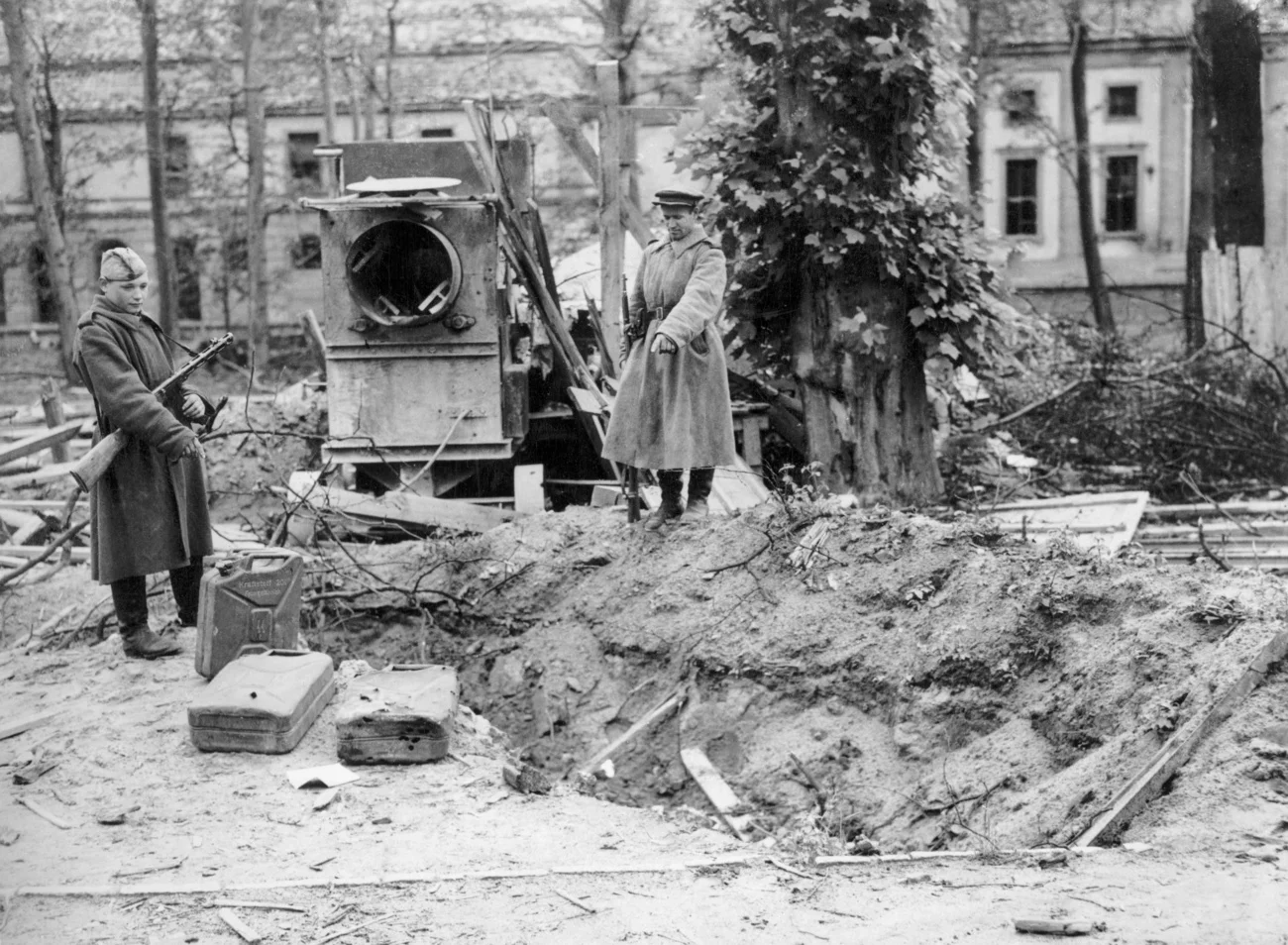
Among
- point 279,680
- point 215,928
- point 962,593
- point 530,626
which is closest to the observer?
point 215,928

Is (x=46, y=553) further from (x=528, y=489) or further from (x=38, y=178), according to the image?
(x=38, y=178)

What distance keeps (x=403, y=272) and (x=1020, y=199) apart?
2895 cm

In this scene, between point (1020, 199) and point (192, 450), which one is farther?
point (1020, 199)

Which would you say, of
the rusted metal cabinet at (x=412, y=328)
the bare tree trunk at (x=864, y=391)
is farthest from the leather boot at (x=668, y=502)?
the rusted metal cabinet at (x=412, y=328)

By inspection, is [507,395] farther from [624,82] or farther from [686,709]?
[624,82]

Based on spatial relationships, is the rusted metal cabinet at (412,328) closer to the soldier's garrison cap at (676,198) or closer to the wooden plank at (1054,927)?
the soldier's garrison cap at (676,198)

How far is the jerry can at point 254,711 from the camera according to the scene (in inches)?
252

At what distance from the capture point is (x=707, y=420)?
8844mm

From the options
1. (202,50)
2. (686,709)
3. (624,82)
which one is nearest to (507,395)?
(686,709)

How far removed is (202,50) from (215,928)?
31348mm

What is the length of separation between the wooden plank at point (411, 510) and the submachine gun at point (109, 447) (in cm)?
302

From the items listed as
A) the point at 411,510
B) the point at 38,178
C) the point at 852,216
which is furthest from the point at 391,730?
the point at 38,178

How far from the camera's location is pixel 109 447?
7.17 meters

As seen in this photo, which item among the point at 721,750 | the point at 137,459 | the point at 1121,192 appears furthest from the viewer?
the point at 1121,192
